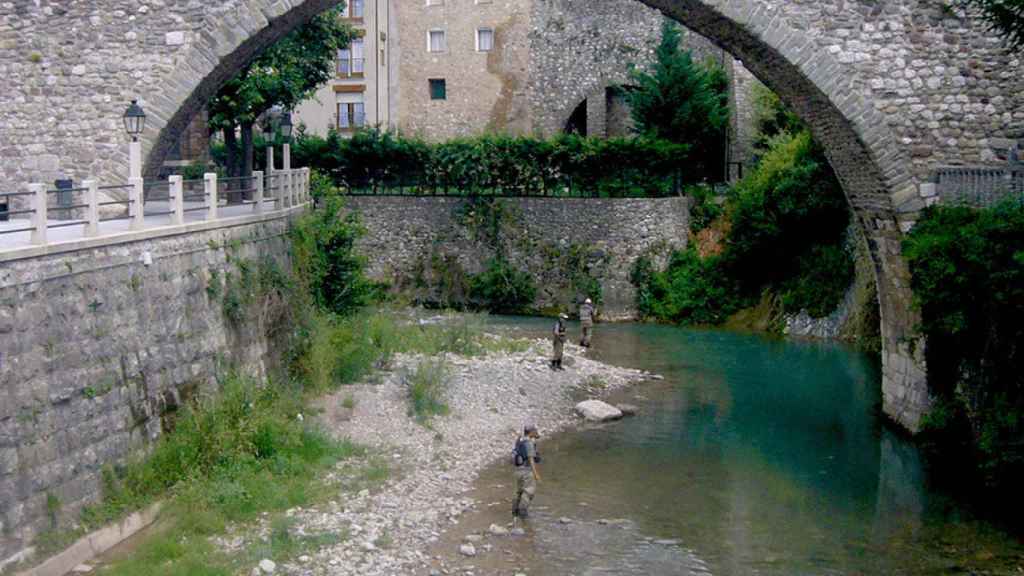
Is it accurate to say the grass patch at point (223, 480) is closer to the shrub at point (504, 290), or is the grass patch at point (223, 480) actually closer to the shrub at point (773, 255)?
the shrub at point (773, 255)

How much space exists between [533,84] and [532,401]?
19922 millimetres

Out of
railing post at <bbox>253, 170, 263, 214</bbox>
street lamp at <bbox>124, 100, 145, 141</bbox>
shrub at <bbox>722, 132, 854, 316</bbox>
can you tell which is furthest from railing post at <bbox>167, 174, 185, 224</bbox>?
shrub at <bbox>722, 132, 854, 316</bbox>

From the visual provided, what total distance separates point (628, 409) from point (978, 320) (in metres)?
5.70

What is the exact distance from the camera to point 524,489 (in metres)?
12.0

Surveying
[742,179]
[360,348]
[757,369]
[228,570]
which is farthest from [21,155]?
[742,179]

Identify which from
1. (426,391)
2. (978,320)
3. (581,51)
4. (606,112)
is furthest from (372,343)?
(581,51)

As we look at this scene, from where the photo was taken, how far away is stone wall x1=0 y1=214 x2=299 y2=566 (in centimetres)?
922

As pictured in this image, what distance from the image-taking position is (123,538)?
10.4 metres

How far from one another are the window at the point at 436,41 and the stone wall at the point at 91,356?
23811 millimetres

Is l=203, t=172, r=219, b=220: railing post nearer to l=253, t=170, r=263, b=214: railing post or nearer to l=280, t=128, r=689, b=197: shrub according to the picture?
l=253, t=170, r=263, b=214: railing post

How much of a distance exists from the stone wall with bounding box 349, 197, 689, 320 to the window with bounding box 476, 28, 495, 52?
323 inches

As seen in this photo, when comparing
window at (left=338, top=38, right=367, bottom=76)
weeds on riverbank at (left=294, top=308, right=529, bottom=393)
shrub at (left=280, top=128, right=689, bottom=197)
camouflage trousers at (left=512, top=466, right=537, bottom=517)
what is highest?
window at (left=338, top=38, right=367, bottom=76)

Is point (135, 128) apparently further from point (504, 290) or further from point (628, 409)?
point (504, 290)

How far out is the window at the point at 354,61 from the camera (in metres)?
35.8
